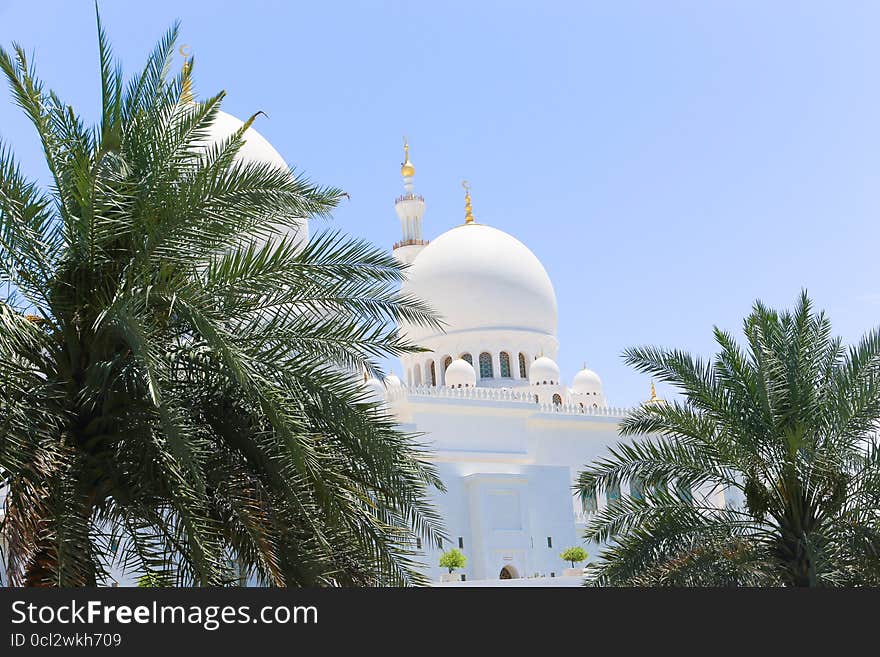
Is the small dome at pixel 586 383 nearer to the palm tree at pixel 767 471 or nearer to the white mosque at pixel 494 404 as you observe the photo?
the white mosque at pixel 494 404

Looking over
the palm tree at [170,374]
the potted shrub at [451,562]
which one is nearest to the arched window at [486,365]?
the potted shrub at [451,562]

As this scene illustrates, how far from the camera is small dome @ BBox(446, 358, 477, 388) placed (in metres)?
29.0

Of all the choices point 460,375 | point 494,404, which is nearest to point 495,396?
point 494,404

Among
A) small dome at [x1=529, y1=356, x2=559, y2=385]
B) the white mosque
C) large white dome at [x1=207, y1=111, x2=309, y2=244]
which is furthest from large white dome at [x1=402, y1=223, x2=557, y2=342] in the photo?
large white dome at [x1=207, y1=111, x2=309, y2=244]

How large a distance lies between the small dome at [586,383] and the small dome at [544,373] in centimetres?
152

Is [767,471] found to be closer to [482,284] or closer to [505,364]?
[505,364]

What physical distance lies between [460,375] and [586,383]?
5007 mm

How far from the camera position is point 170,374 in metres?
7.93

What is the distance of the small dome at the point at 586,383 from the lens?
32.5 m

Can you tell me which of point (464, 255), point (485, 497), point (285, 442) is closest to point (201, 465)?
point (285, 442)

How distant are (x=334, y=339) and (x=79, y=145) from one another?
7.20 feet

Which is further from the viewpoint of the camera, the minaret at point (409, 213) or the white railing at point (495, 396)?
the minaret at point (409, 213)

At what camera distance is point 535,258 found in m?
34.9

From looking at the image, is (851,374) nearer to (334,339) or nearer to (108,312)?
(334,339)
